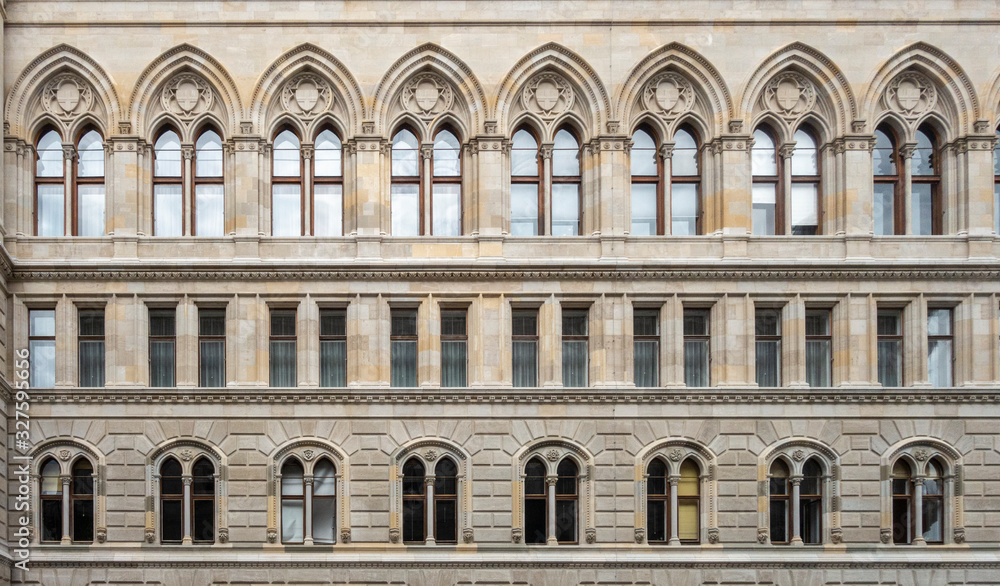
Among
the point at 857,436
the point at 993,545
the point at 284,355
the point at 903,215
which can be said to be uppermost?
the point at 903,215

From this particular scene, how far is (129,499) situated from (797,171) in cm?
1801

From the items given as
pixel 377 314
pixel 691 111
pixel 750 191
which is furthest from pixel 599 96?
pixel 377 314

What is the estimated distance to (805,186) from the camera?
109 feet

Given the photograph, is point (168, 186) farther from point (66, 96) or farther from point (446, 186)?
point (446, 186)

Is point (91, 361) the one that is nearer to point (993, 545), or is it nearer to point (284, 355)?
point (284, 355)

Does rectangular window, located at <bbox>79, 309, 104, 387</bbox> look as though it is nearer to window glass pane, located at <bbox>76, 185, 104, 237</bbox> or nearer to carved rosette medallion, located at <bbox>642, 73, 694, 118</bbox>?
window glass pane, located at <bbox>76, 185, 104, 237</bbox>

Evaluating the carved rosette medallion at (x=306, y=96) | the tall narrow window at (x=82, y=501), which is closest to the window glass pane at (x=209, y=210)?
the carved rosette medallion at (x=306, y=96)

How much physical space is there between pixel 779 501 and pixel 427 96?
12976mm

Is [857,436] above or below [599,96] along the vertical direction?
below

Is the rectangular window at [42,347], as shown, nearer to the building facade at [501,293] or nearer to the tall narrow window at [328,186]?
the building facade at [501,293]

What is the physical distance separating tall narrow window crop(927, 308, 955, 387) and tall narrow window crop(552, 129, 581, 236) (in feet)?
29.3

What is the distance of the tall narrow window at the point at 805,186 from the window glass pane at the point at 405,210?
929cm

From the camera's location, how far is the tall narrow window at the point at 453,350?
32.2m

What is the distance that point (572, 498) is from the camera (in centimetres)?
3177
